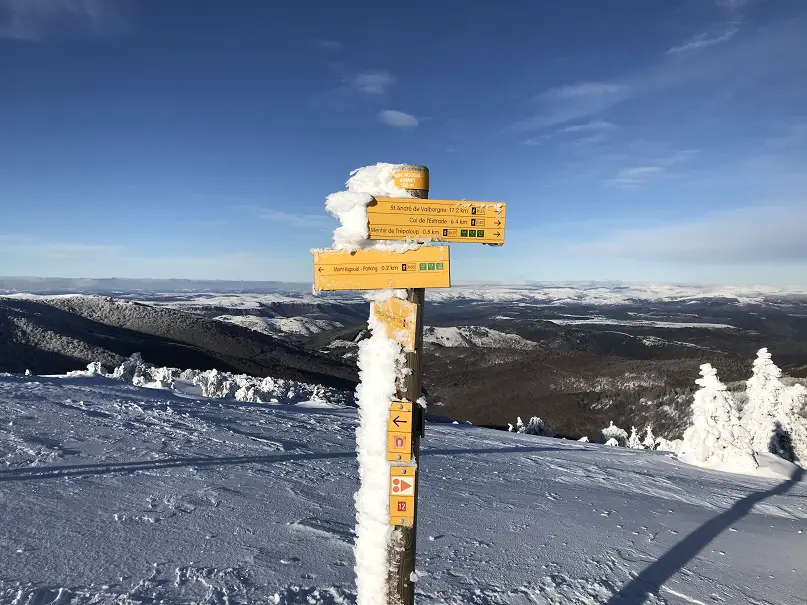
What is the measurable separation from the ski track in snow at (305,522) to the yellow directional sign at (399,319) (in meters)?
2.82

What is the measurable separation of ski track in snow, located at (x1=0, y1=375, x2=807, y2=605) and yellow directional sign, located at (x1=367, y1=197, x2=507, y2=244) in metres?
3.41

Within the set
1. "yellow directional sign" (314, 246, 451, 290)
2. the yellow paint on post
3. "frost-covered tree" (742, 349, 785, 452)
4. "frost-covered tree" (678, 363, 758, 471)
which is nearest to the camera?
"yellow directional sign" (314, 246, 451, 290)

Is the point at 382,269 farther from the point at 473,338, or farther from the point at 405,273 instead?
the point at 473,338

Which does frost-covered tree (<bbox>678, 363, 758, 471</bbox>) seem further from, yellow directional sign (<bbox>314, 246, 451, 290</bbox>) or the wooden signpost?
yellow directional sign (<bbox>314, 246, 451, 290</bbox>)

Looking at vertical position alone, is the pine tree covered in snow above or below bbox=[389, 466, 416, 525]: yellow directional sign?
below

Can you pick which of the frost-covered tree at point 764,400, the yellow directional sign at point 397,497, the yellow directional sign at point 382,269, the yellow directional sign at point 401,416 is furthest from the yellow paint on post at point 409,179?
the frost-covered tree at point 764,400

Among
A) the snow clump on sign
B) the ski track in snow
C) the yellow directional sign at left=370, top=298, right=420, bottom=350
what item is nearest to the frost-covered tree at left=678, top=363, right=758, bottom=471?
the ski track in snow

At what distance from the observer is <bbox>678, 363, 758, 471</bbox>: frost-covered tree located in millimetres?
14358

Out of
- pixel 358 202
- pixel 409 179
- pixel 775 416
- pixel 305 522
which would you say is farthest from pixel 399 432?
pixel 775 416

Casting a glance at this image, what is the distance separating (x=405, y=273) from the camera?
290 cm

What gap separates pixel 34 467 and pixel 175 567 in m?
3.77

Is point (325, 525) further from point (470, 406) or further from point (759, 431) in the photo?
point (470, 406)

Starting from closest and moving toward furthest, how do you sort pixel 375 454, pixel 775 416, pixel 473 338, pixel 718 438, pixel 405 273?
1. pixel 405 273
2. pixel 375 454
3. pixel 718 438
4. pixel 775 416
5. pixel 473 338

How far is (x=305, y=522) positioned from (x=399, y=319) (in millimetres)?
4182
